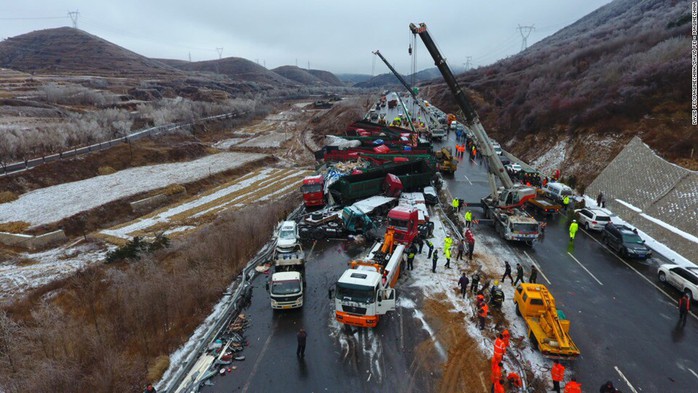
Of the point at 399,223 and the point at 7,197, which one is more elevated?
the point at 399,223

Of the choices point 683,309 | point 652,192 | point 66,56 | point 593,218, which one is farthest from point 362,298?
point 66,56

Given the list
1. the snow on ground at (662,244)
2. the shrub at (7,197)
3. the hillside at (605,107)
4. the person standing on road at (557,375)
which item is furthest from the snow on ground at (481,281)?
the shrub at (7,197)

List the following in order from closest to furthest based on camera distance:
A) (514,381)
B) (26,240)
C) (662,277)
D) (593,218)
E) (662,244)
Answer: (514,381) < (662,277) < (662,244) < (593,218) < (26,240)

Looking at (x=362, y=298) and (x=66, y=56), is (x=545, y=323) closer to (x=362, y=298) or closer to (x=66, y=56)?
(x=362, y=298)

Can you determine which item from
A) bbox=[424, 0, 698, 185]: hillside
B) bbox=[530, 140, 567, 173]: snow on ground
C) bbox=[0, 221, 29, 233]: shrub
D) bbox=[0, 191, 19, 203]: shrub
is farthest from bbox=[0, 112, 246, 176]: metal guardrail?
bbox=[424, 0, 698, 185]: hillside

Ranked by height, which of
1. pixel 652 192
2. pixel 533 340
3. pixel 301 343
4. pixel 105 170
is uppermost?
pixel 652 192

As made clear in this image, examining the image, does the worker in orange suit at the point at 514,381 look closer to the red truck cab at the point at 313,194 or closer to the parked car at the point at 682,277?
the parked car at the point at 682,277

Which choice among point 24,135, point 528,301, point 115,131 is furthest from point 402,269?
point 115,131
